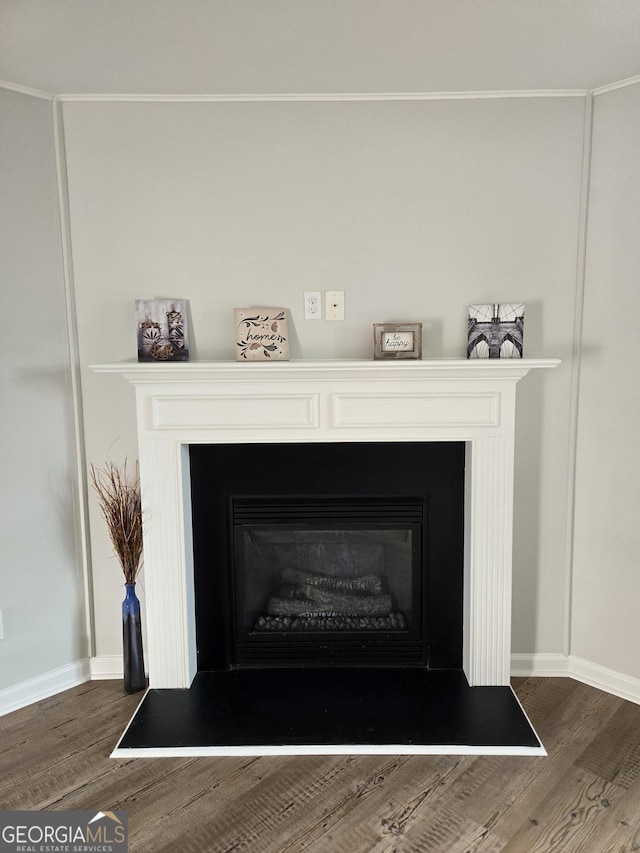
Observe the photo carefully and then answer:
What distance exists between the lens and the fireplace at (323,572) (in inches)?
91.1

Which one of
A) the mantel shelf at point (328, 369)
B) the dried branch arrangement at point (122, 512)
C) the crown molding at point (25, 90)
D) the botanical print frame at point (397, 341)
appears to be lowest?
the dried branch arrangement at point (122, 512)

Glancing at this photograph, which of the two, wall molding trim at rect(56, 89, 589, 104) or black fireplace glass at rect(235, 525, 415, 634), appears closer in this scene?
wall molding trim at rect(56, 89, 589, 104)

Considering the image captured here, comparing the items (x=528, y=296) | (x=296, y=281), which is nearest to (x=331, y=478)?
(x=296, y=281)

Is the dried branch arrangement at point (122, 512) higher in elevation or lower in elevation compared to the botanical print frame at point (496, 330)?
lower

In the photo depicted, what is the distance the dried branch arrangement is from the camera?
8.39ft

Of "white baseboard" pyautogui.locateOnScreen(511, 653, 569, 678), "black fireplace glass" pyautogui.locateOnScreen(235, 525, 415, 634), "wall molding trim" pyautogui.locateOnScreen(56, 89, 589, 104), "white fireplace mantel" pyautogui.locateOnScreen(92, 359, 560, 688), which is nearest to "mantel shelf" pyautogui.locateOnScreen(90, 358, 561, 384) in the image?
"white fireplace mantel" pyautogui.locateOnScreen(92, 359, 560, 688)

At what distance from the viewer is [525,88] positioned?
2.40 metres

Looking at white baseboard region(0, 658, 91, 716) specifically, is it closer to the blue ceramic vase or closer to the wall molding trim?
the blue ceramic vase

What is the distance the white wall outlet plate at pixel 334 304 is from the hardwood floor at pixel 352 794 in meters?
1.61

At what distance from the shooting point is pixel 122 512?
255cm

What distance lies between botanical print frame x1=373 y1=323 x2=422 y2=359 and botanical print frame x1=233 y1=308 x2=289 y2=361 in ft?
1.19

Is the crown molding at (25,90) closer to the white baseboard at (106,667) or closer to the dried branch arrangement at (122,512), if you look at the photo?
the dried branch arrangement at (122,512)

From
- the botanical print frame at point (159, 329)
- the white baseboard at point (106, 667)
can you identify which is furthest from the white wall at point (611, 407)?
the white baseboard at point (106, 667)

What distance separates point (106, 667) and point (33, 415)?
1.12 m
